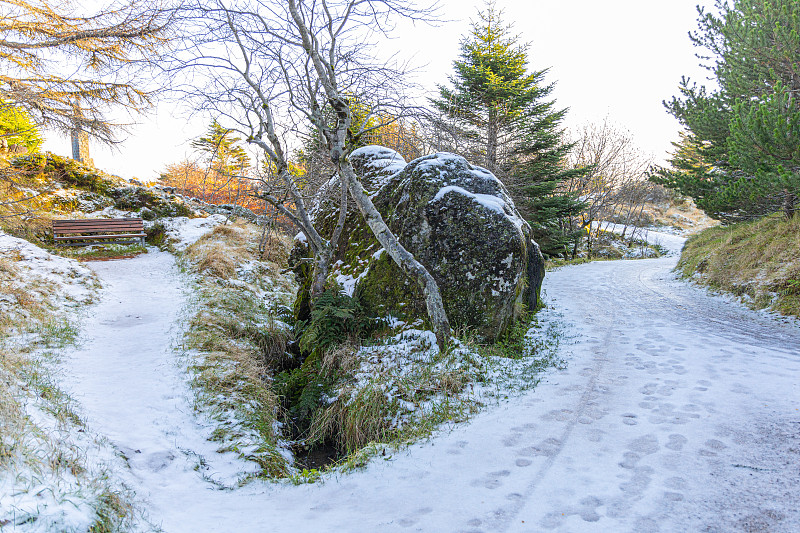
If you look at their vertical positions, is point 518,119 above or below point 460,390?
above

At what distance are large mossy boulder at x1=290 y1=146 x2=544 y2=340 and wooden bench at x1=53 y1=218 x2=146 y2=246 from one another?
9820 millimetres

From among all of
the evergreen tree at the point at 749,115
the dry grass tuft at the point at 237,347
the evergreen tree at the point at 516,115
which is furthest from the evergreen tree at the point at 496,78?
the dry grass tuft at the point at 237,347

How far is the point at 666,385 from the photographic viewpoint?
4.61 metres

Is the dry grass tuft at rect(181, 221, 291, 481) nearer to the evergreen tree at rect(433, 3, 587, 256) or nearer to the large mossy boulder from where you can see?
the large mossy boulder

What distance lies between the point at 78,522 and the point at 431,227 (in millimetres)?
5444

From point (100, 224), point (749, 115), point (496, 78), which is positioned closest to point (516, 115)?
point (496, 78)

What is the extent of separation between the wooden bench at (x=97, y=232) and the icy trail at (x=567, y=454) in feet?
26.6

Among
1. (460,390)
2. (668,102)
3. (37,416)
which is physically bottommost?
(460,390)

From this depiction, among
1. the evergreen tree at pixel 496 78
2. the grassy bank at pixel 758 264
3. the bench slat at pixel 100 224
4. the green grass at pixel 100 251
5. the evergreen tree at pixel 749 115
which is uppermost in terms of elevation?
the evergreen tree at pixel 496 78

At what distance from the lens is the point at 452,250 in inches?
257

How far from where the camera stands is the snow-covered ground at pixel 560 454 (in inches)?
106

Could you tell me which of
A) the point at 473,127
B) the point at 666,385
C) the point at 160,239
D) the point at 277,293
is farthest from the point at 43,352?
the point at 473,127

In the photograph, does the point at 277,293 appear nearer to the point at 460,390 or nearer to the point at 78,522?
the point at 460,390

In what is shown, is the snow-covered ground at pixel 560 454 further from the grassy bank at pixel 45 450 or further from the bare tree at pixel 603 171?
the bare tree at pixel 603 171
